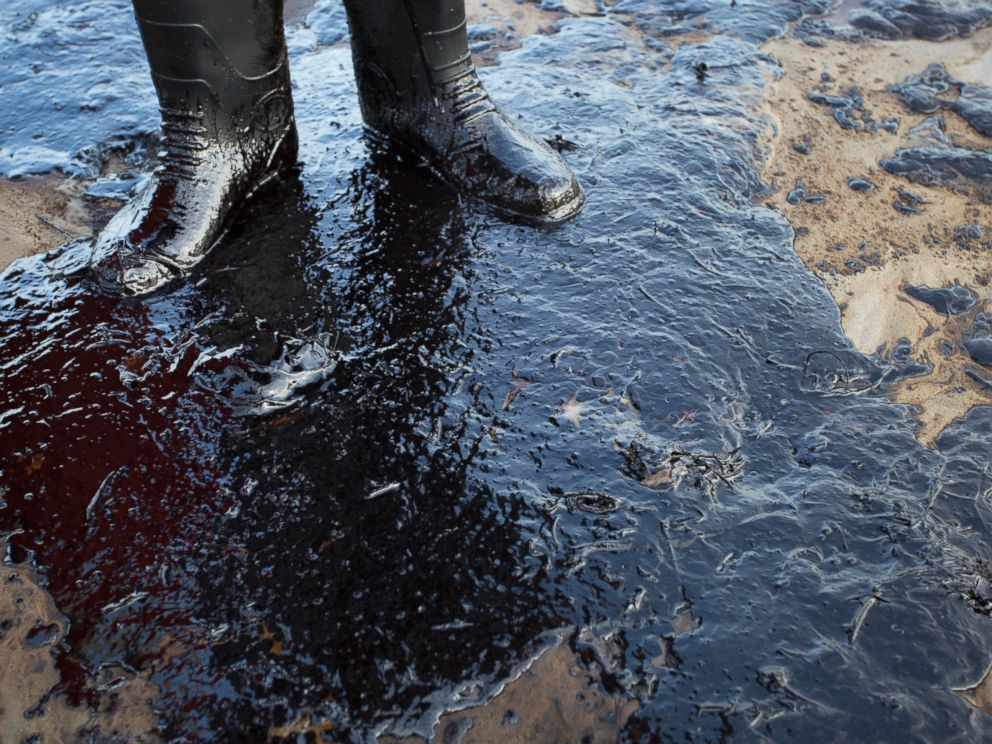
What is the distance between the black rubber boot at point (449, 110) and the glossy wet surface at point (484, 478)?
0.12 metres

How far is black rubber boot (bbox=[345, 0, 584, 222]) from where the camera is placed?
243 cm

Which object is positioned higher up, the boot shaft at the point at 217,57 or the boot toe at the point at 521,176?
the boot shaft at the point at 217,57

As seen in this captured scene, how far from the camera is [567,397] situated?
72.3 inches

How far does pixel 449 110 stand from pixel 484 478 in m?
1.46

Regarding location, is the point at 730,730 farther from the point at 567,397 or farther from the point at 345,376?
the point at 345,376

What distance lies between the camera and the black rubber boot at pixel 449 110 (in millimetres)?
2432

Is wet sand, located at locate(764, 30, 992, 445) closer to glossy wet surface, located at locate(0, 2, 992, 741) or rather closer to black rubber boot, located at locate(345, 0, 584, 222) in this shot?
glossy wet surface, located at locate(0, 2, 992, 741)

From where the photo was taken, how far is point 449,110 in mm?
2602

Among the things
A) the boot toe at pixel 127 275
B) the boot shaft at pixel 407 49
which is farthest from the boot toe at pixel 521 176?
the boot toe at pixel 127 275

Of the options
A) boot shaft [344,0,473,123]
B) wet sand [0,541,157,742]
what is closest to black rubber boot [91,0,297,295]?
boot shaft [344,0,473,123]

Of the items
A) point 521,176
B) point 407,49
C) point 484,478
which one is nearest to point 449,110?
point 407,49

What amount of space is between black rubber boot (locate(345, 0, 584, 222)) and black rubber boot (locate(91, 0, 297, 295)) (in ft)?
1.10

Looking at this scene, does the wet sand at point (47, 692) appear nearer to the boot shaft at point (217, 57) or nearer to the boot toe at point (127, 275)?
the boot toe at point (127, 275)

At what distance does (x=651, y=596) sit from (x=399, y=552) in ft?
1.61
